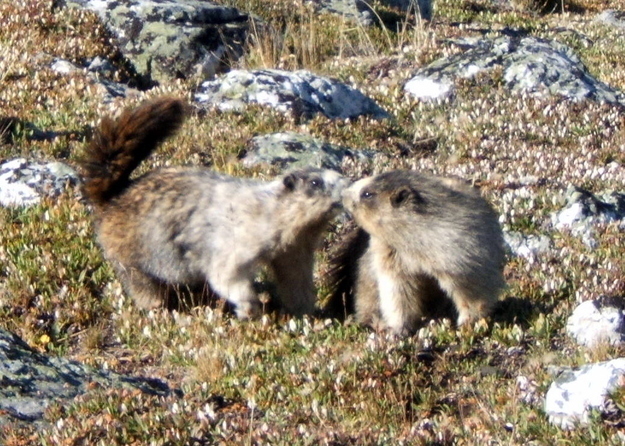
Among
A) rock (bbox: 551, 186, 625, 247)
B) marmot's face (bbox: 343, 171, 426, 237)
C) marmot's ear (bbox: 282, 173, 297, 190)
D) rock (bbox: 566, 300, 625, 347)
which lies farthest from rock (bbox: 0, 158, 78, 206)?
rock (bbox: 566, 300, 625, 347)

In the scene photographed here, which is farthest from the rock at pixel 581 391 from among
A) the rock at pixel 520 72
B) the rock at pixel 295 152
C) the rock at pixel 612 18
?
the rock at pixel 612 18

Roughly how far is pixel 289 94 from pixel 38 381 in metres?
8.63

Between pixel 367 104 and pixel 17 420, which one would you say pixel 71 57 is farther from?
pixel 17 420

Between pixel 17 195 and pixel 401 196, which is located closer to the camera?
pixel 401 196

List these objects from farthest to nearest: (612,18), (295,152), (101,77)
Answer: (612,18), (101,77), (295,152)

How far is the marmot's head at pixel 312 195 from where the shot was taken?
28.3ft

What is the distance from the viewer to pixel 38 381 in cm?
655

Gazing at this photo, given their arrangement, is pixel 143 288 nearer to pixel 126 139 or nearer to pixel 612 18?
pixel 126 139

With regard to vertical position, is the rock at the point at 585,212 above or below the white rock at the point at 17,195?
below

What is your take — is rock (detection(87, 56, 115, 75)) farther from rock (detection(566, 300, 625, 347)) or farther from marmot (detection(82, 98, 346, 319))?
rock (detection(566, 300, 625, 347))

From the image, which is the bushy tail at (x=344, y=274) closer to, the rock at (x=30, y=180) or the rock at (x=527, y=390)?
the rock at (x=527, y=390)

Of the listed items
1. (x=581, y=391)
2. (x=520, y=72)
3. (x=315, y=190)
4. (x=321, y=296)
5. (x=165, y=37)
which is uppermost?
(x=315, y=190)

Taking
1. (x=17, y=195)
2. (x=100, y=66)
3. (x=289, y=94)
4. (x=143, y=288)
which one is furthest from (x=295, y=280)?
(x=100, y=66)

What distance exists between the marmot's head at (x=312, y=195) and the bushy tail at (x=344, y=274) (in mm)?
483
